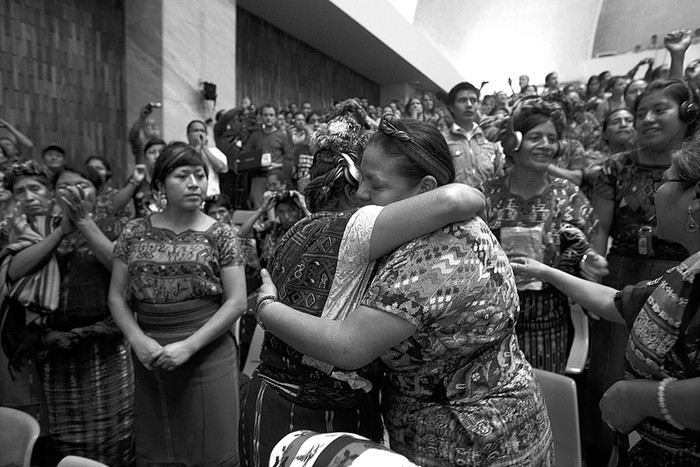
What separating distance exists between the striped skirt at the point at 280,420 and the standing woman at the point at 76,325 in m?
1.40

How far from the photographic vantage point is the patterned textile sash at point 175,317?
224cm

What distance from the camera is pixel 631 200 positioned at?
7.82 feet

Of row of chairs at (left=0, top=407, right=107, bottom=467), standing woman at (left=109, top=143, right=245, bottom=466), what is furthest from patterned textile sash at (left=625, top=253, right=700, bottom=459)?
row of chairs at (left=0, top=407, right=107, bottom=467)

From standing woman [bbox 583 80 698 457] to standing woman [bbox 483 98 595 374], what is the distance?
0.64 ft

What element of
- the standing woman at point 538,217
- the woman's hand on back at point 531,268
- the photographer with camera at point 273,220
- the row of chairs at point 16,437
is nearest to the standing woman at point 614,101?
the photographer with camera at point 273,220

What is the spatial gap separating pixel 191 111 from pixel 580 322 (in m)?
5.32

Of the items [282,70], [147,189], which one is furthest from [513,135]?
[282,70]

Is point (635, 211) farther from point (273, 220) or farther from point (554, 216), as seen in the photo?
point (273, 220)

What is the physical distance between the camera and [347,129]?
1.64 m

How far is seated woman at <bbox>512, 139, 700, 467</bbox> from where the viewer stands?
107 centimetres

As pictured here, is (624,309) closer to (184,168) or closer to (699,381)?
(699,381)

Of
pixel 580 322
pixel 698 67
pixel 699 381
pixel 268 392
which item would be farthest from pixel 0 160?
pixel 698 67

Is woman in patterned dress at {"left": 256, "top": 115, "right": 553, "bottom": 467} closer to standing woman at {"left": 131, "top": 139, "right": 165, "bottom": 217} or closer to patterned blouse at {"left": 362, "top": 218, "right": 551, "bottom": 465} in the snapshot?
patterned blouse at {"left": 362, "top": 218, "right": 551, "bottom": 465}

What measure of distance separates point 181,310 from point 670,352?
1.76m
